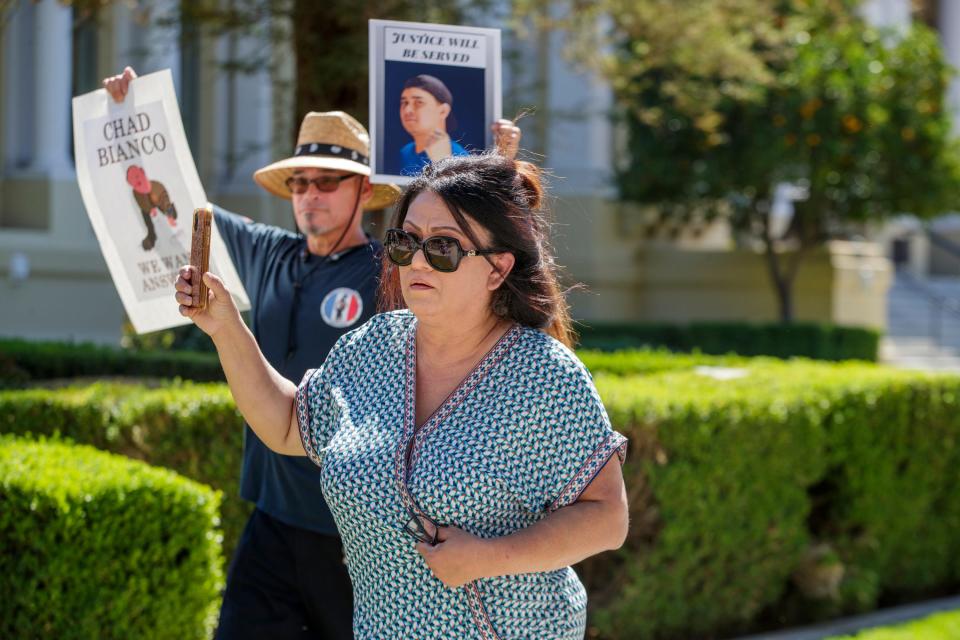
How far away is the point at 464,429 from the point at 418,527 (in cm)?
22

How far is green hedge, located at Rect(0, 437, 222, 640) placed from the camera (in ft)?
13.0

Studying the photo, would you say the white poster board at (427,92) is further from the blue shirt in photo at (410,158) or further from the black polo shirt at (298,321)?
the black polo shirt at (298,321)

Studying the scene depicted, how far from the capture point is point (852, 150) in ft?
57.3

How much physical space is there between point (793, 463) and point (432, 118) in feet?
10.7

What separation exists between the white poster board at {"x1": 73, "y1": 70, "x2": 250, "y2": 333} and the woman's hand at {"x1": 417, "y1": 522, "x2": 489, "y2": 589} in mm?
1383

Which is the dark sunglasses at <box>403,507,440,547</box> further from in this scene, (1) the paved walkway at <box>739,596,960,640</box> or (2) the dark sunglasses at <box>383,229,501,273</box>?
(1) the paved walkway at <box>739,596,960,640</box>

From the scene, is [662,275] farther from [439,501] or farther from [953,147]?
[439,501]

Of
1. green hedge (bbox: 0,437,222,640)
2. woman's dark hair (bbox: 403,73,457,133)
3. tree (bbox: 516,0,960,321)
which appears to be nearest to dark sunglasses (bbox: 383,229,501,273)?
woman's dark hair (bbox: 403,73,457,133)

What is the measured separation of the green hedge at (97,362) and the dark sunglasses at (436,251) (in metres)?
5.43

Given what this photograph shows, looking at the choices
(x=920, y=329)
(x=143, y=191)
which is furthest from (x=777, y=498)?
(x=920, y=329)

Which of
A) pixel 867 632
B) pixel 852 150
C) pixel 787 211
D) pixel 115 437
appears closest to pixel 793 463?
pixel 867 632

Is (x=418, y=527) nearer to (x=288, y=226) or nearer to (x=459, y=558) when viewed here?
(x=459, y=558)

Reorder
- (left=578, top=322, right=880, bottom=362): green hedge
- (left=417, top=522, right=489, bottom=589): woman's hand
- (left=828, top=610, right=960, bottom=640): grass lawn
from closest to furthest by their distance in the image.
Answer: (left=417, top=522, right=489, bottom=589): woman's hand, (left=828, top=610, right=960, bottom=640): grass lawn, (left=578, top=322, right=880, bottom=362): green hedge

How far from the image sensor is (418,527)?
2.53 meters
